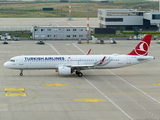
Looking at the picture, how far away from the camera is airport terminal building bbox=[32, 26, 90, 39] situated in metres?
137

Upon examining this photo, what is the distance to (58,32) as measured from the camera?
13962 centimetres

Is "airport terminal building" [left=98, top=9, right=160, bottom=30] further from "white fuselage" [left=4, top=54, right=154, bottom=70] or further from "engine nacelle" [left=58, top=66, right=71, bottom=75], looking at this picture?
"engine nacelle" [left=58, top=66, right=71, bottom=75]

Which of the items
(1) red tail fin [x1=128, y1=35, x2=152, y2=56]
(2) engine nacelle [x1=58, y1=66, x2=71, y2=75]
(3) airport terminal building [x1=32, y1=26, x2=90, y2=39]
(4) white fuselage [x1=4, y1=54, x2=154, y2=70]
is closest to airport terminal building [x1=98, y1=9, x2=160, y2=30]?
(3) airport terminal building [x1=32, y1=26, x2=90, y2=39]

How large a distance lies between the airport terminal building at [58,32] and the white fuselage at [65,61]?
62816 millimetres

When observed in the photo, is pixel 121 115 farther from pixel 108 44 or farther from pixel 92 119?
pixel 108 44

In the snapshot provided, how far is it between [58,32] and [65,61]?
6507 cm

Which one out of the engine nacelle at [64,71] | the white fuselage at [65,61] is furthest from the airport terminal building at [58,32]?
the engine nacelle at [64,71]

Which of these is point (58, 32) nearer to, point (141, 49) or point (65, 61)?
point (141, 49)

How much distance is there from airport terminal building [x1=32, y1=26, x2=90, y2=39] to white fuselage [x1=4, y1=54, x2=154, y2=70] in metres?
62.8

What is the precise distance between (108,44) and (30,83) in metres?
59.1

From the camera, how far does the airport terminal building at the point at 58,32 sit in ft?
451

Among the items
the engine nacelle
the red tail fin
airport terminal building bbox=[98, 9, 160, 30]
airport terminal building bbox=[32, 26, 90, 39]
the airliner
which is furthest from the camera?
airport terminal building bbox=[98, 9, 160, 30]

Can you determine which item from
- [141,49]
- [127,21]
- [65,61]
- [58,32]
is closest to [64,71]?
[65,61]

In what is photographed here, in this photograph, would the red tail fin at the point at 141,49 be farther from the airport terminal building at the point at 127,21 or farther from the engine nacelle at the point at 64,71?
the airport terminal building at the point at 127,21
